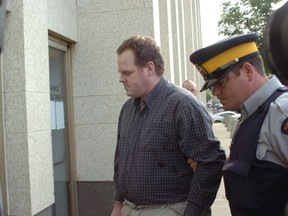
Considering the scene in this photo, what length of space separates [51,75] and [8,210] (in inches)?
67.4

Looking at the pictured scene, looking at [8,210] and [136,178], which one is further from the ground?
[136,178]

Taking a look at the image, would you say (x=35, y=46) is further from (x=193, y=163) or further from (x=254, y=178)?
(x=254, y=178)

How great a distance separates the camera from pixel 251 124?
1.85 meters

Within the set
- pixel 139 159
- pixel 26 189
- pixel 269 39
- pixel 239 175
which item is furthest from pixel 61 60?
pixel 269 39

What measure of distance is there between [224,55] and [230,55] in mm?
32

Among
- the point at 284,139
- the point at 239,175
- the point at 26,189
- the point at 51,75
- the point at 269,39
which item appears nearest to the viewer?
the point at 269,39

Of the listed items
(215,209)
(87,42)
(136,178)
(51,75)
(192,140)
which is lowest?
(215,209)

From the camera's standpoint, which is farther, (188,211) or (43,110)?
(43,110)

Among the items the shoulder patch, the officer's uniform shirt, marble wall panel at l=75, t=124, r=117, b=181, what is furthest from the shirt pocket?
marble wall panel at l=75, t=124, r=117, b=181

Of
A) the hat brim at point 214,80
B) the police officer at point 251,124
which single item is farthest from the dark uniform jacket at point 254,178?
the hat brim at point 214,80

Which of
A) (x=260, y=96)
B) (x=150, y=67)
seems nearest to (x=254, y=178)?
(x=260, y=96)

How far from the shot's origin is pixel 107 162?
504 centimetres

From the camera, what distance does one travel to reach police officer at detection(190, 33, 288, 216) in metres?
1.71

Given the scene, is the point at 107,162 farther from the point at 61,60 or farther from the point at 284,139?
the point at 284,139
